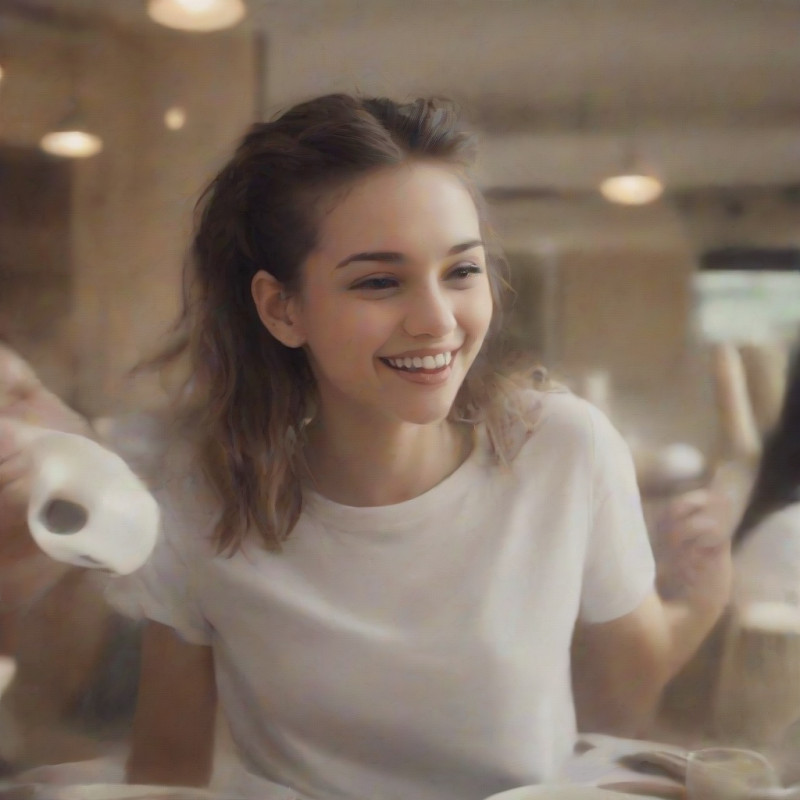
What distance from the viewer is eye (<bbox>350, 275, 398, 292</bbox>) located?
23.9 inches

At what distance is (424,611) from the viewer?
2.11 ft

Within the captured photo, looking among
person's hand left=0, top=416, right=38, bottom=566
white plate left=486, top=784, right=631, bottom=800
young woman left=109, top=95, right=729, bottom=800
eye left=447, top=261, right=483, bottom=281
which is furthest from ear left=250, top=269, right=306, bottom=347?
white plate left=486, top=784, right=631, bottom=800

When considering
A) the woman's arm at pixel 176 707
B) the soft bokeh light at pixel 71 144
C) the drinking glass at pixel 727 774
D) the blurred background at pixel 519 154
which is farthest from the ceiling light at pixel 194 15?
the drinking glass at pixel 727 774

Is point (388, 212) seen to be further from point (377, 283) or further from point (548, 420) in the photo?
point (548, 420)

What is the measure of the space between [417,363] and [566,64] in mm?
259

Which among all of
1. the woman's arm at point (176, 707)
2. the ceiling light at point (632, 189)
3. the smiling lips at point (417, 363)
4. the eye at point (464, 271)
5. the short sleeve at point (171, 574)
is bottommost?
the woman's arm at point (176, 707)

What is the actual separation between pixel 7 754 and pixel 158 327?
370 millimetres

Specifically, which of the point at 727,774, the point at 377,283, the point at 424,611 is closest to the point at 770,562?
the point at 727,774

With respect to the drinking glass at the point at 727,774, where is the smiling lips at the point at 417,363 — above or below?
above

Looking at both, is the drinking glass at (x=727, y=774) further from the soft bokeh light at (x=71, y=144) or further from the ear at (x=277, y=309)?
the soft bokeh light at (x=71, y=144)

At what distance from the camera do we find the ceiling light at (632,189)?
640 millimetres

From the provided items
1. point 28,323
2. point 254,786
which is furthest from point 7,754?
point 28,323

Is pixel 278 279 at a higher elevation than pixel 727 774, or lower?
higher

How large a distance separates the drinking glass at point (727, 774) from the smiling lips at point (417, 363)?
37 cm
